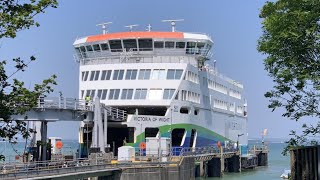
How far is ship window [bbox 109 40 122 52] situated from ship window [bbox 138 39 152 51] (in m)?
1.79

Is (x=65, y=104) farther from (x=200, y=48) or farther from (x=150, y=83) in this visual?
(x=200, y=48)

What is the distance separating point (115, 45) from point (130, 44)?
1.37 meters

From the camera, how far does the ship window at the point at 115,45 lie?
146ft

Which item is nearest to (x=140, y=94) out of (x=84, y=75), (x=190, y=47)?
(x=84, y=75)

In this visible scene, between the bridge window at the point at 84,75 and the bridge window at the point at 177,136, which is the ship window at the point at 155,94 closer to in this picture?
the bridge window at the point at 177,136

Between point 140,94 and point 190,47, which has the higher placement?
point 190,47

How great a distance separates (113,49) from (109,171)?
1744 centimetres

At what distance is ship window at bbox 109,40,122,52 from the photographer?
1752 inches

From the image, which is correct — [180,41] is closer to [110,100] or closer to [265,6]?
[110,100]

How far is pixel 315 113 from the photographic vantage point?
1560 cm

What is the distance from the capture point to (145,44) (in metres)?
44.2

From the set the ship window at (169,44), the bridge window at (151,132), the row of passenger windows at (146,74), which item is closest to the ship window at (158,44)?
the ship window at (169,44)

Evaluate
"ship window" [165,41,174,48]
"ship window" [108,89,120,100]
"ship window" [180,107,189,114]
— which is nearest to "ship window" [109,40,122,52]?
"ship window" [165,41,174,48]

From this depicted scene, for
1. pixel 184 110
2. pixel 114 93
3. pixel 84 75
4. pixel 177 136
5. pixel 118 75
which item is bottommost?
pixel 177 136
